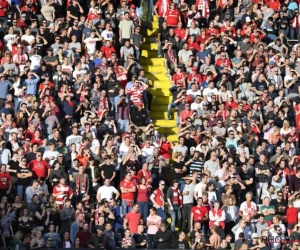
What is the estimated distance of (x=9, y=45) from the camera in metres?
42.2

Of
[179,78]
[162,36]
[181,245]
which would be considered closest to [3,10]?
[162,36]

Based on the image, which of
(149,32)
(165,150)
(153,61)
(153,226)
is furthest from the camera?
(149,32)

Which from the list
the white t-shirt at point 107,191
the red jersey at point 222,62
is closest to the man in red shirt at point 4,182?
the white t-shirt at point 107,191

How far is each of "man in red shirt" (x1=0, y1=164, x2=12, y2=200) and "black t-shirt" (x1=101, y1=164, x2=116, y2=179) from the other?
8.83 feet

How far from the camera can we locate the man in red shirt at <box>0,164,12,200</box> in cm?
3719

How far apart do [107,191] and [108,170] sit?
0.67m

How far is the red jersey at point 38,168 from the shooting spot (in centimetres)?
3769

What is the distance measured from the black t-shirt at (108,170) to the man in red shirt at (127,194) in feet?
1.87

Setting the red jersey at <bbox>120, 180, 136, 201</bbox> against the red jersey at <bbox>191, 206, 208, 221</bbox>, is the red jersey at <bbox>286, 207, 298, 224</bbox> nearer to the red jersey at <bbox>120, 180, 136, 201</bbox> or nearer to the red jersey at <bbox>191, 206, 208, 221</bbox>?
the red jersey at <bbox>191, 206, 208, 221</bbox>

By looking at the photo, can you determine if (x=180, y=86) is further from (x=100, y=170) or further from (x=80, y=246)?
(x=80, y=246)

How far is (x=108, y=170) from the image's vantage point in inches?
1492

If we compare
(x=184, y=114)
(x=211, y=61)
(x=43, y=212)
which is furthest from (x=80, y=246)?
(x=211, y=61)

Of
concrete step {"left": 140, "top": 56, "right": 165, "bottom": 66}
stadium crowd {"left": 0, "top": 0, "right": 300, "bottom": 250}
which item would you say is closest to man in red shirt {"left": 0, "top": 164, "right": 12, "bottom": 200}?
stadium crowd {"left": 0, "top": 0, "right": 300, "bottom": 250}

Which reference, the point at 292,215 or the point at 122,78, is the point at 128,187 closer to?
the point at 292,215
